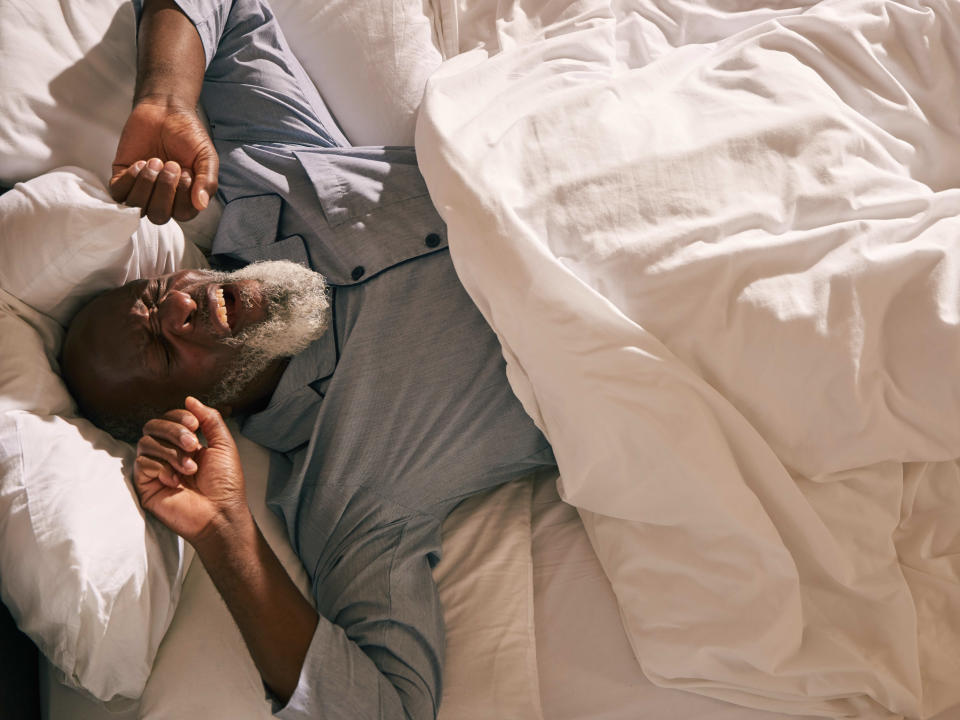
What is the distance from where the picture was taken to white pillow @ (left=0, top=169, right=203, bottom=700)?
895mm

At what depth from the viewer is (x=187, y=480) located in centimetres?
104

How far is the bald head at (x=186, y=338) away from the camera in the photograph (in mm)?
1110

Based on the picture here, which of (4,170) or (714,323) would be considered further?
(4,170)

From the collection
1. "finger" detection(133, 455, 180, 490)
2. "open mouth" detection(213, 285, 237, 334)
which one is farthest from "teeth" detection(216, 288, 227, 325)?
"finger" detection(133, 455, 180, 490)

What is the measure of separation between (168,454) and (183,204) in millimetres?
382

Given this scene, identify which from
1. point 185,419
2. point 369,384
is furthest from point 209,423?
point 369,384

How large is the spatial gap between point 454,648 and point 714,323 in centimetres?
61

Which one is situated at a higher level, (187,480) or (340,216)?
(340,216)

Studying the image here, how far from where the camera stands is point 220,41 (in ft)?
4.62

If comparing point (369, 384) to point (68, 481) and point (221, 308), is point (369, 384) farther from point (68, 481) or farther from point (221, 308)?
point (68, 481)

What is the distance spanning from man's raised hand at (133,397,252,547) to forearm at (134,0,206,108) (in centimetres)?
56

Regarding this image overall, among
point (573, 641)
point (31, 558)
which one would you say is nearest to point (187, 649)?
point (31, 558)

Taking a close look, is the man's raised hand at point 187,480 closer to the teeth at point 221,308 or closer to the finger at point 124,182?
the teeth at point 221,308

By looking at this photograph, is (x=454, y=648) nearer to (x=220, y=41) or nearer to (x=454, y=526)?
(x=454, y=526)
